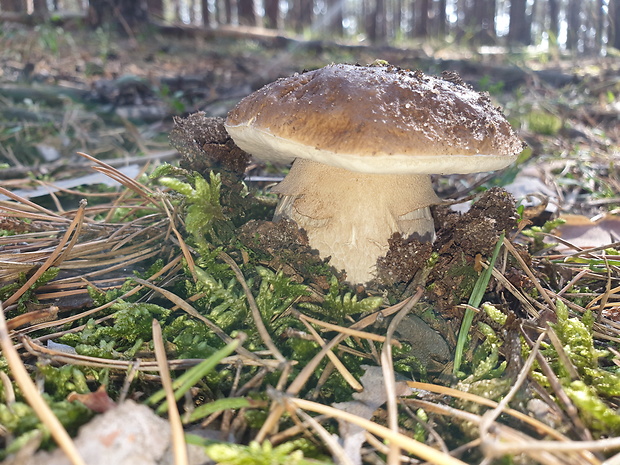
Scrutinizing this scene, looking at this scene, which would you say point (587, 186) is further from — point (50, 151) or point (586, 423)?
point (50, 151)

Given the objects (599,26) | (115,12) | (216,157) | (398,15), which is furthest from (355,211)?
(398,15)

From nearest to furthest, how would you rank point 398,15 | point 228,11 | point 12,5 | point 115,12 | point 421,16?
point 115,12 → point 12,5 → point 228,11 → point 421,16 → point 398,15

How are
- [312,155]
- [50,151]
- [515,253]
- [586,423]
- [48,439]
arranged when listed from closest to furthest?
1. [48,439]
2. [586,423]
3. [312,155]
4. [515,253]
5. [50,151]

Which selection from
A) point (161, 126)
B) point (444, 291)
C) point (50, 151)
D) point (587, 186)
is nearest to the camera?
point (444, 291)

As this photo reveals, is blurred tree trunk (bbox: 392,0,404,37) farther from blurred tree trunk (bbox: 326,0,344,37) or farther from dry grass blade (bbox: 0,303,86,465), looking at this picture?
dry grass blade (bbox: 0,303,86,465)

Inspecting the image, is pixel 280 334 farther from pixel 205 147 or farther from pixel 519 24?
pixel 519 24

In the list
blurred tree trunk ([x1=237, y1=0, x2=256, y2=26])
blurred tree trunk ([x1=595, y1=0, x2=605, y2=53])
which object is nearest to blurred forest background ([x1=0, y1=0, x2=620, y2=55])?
blurred tree trunk ([x1=237, y1=0, x2=256, y2=26])

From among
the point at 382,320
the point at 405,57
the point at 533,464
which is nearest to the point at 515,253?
the point at 382,320
